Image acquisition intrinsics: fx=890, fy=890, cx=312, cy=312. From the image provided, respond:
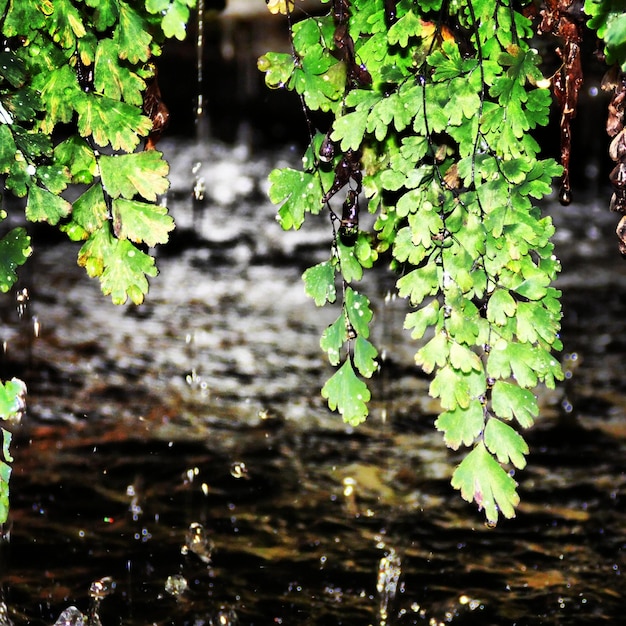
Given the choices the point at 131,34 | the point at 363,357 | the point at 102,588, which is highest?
the point at 131,34

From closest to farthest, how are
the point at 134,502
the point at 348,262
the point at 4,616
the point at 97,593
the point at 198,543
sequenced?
the point at 348,262, the point at 4,616, the point at 97,593, the point at 198,543, the point at 134,502

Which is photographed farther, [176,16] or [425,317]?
[425,317]

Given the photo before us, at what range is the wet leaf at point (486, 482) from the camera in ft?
6.00

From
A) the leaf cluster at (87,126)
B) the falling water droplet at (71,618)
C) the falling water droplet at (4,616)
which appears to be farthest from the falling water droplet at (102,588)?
the leaf cluster at (87,126)

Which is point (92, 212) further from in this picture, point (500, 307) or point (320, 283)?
point (500, 307)

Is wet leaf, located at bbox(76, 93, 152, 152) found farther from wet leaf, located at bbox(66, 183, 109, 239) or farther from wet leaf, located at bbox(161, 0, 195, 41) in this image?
wet leaf, located at bbox(161, 0, 195, 41)

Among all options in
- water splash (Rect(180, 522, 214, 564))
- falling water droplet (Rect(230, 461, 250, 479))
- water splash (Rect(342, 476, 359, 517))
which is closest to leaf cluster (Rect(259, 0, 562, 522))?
water splash (Rect(180, 522, 214, 564))

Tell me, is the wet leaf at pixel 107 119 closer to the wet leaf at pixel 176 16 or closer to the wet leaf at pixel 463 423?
the wet leaf at pixel 176 16

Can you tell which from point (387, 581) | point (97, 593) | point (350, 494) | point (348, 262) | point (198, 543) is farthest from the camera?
point (350, 494)

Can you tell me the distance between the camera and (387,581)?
459 centimetres

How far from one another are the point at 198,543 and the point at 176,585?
0.45 metres

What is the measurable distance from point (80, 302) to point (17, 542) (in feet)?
16.1

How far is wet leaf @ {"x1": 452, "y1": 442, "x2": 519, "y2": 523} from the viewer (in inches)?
72.1

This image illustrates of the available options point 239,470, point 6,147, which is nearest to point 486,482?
point 6,147
